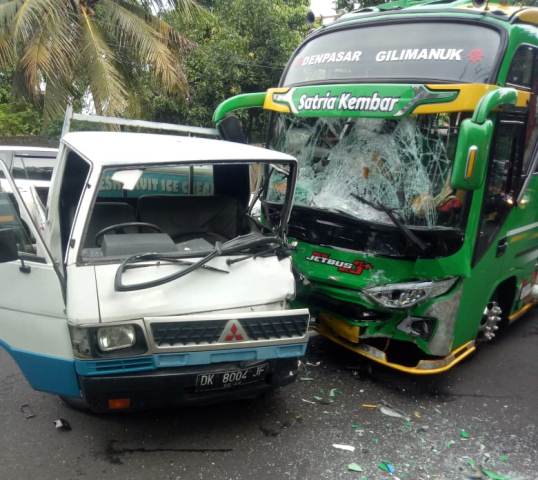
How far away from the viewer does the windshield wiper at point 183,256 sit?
9.77ft

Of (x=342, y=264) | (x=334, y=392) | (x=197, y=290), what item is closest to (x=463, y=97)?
(x=342, y=264)

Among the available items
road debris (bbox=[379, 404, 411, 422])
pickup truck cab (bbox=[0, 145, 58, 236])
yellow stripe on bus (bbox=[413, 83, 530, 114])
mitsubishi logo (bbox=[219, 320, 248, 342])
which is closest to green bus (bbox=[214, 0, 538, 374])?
yellow stripe on bus (bbox=[413, 83, 530, 114])

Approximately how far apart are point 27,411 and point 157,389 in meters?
1.35

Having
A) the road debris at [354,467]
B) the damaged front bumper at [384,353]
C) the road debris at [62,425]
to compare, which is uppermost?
the damaged front bumper at [384,353]

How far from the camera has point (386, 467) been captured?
132 inches

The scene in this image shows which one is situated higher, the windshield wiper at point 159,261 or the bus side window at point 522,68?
the bus side window at point 522,68

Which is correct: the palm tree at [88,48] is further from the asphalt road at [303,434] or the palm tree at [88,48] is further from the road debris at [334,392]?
the road debris at [334,392]

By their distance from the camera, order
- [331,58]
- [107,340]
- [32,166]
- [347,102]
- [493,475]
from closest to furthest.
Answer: [107,340] < [493,475] < [347,102] < [331,58] < [32,166]

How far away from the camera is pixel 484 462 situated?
3428 millimetres

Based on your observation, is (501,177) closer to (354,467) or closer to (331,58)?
(331,58)

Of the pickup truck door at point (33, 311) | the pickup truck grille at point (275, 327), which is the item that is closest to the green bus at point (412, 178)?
the pickup truck grille at point (275, 327)

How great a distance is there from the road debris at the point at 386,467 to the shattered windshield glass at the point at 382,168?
171 centimetres

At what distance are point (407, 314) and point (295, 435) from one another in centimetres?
126

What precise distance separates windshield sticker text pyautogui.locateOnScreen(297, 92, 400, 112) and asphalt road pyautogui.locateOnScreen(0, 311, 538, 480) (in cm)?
225
